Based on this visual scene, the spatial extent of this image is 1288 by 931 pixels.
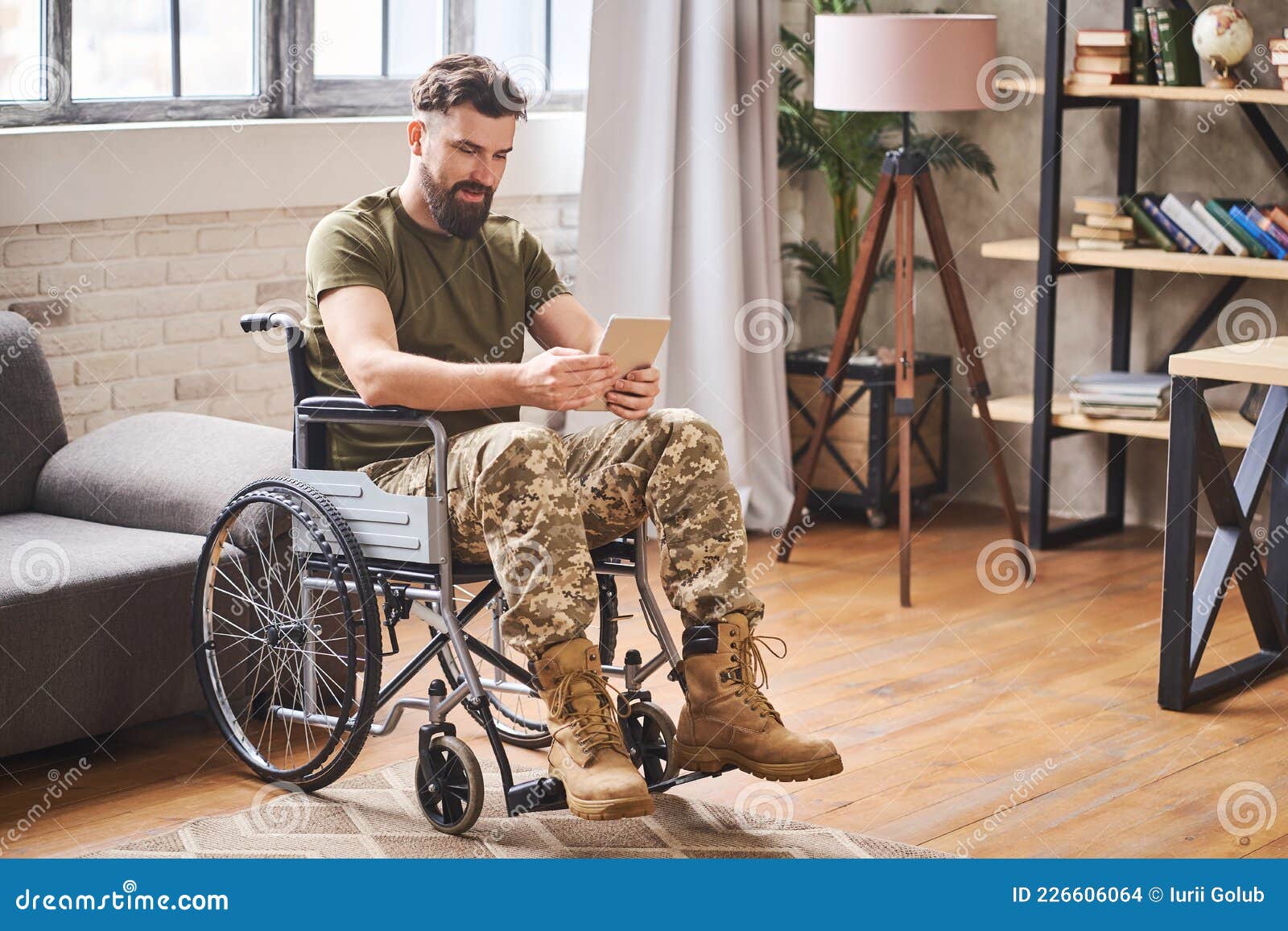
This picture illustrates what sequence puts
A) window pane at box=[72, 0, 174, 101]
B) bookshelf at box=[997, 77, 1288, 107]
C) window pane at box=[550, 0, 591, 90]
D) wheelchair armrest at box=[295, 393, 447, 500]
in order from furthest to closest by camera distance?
window pane at box=[550, 0, 591, 90], bookshelf at box=[997, 77, 1288, 107], window pane at box=[72, 0, 174, 101], wheelchair armrest at box=[295, 393, 447, 500]

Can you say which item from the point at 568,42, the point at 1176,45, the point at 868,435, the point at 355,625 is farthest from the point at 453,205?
the point at 1176,45

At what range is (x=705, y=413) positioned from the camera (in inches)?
175

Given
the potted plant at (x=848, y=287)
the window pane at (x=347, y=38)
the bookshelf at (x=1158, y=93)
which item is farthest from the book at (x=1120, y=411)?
the window pane at (x=347, y=38)

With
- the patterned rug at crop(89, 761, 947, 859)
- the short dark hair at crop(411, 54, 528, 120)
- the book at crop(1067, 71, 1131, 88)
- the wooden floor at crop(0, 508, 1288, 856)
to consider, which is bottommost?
the patterned rug at crop(89, 761, 947, 859)

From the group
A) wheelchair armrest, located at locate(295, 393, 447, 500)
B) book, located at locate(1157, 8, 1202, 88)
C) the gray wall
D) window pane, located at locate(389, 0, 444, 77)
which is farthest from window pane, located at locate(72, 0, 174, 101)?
book, located at locate(1157, 8, 1202, 88)

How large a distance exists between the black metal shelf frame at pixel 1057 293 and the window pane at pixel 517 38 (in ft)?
4.15

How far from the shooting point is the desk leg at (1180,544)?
2918 mm

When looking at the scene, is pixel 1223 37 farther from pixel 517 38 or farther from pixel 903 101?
pixel 517 38

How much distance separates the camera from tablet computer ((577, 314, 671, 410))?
2438 millimetres

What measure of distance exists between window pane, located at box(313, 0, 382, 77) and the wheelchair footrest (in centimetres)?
221

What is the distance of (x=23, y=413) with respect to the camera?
10.1ft

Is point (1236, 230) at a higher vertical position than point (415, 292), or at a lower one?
higher

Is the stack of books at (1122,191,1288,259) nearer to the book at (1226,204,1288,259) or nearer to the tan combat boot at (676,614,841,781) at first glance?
the book at (1226,204,1288,259)

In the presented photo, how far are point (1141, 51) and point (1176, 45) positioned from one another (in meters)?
0.08
